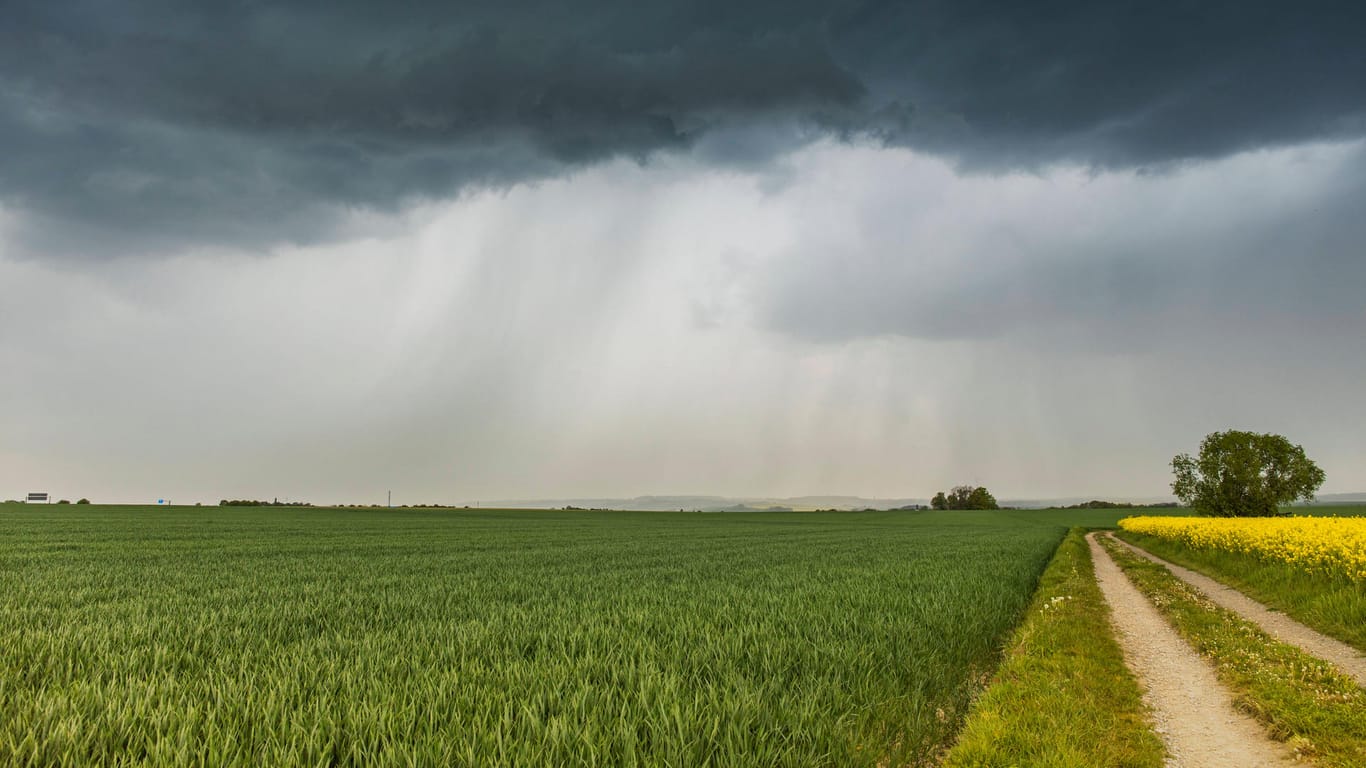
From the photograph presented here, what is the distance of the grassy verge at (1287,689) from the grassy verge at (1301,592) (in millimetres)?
1472

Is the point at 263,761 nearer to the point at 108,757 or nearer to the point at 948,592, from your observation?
the point at 108,757

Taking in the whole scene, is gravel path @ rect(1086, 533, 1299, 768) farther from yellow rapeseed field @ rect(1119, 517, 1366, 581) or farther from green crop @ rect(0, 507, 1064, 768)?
yellow rapeseed field @ rect(1119, 517, 1366, 581)

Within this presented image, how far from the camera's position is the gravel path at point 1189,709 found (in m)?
6.04

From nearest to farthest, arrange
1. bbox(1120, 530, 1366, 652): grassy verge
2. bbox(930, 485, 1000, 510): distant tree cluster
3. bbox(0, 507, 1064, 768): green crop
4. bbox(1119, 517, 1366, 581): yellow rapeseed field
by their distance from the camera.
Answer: bbox(0, 507, 1064, 768): green crop, bbox(1120, 530, 1366, 652): grassy verge, bbox(1119, 517, 1366, 581): yellow rapeseed field, bbox(930, 485, 1000, 510): distant tree cluster

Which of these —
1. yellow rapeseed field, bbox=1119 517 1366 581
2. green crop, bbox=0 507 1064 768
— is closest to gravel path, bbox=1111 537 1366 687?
yellow rapeseed field, bbox=1119 517 1366 581

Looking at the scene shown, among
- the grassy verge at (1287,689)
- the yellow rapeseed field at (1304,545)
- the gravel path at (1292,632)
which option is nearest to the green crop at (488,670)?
the grassy verge at (1287,689)

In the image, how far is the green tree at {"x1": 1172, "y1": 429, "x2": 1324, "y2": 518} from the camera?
7050 cm

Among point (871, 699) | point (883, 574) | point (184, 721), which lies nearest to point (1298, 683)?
point (871, 699)

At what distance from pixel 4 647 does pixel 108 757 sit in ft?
15.9

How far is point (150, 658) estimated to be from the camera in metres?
6.79

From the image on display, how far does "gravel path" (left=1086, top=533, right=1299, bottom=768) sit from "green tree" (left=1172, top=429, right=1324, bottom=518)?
79161 millimetres

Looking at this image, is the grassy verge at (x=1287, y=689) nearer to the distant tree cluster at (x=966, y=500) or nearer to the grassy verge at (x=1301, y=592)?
the grassy verge at (x=1301, y=592)

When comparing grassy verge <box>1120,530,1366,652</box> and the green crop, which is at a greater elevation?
the green crop

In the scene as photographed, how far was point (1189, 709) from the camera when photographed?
736cm
